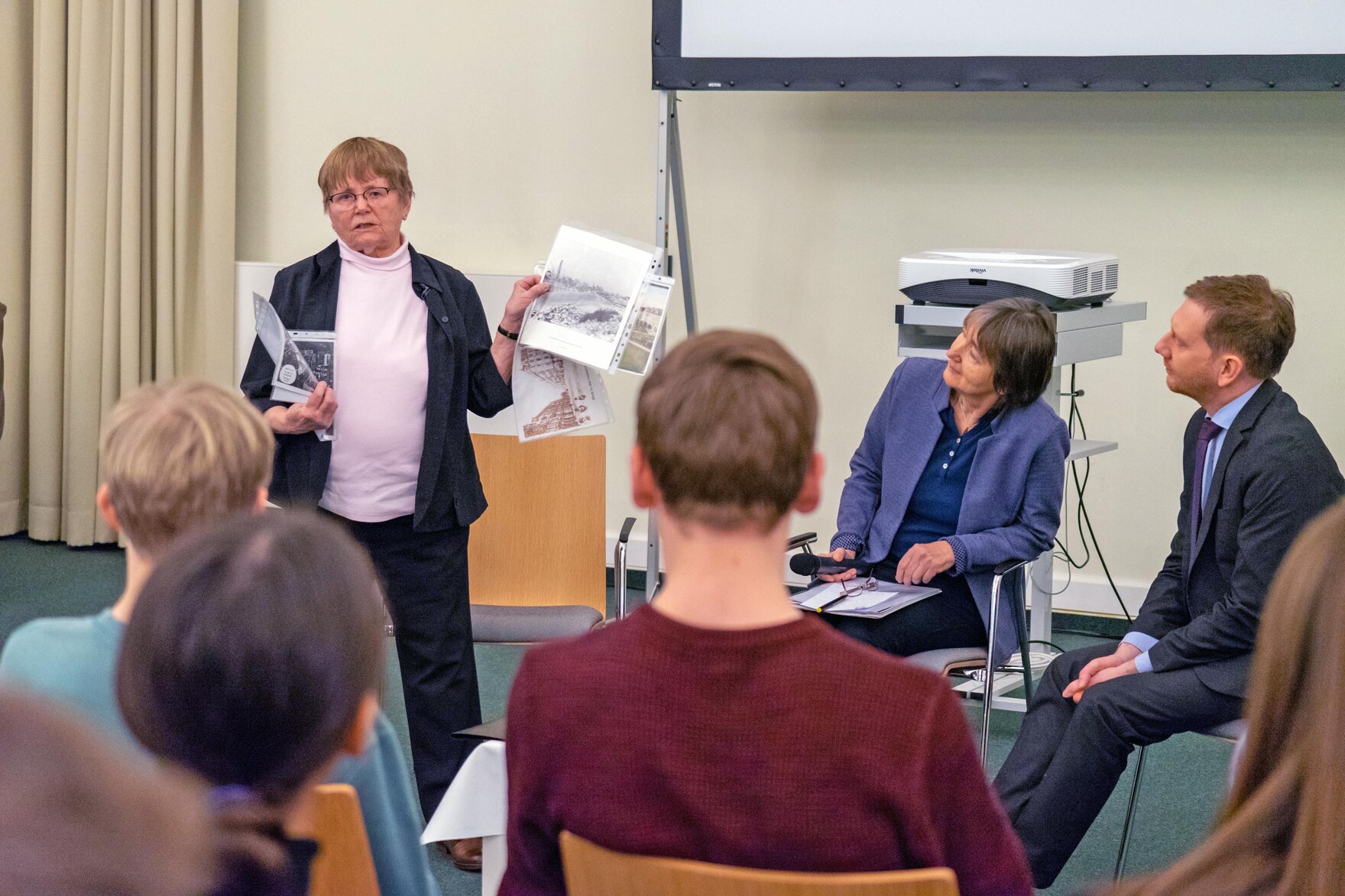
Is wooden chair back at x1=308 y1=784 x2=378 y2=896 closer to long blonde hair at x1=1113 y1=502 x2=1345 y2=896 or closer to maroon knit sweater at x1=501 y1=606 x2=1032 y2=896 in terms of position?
maroon knit sweater at x1=501 y1=606 x2=1032 y2=896

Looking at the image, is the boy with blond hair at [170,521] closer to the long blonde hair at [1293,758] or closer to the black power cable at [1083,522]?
the long blonde hair at [1293,758]

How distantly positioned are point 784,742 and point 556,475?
2.23 metres

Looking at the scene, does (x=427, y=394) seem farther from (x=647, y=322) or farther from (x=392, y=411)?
(x=647, y=322)

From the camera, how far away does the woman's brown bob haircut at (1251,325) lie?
2.46m

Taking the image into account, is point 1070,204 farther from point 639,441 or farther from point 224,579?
point 224,579

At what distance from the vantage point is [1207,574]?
8.31 ft

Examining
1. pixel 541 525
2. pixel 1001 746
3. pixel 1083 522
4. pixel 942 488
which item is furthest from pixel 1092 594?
pixel 541 525

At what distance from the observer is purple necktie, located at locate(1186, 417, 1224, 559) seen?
2.54 metres

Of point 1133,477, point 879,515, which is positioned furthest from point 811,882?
Answer: point 1133,477

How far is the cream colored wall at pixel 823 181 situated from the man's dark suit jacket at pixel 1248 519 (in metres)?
1.75

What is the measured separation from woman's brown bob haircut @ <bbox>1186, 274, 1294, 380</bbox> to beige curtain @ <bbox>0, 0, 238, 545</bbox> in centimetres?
364

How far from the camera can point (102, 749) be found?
0.53 meters

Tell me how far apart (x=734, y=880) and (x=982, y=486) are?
195 centimetres

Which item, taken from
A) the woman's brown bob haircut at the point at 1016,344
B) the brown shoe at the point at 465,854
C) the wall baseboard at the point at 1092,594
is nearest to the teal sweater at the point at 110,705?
the brown shoe at the point at 465,854
